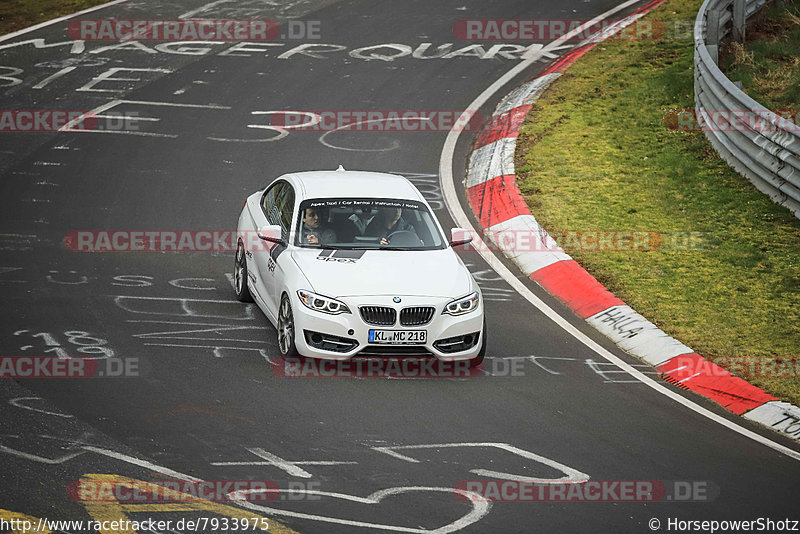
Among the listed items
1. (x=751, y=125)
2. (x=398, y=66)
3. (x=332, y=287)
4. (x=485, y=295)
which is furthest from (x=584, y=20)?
(x=332, y=287)

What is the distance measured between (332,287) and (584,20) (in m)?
16.5

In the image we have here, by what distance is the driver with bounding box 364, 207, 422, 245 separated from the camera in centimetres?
1141

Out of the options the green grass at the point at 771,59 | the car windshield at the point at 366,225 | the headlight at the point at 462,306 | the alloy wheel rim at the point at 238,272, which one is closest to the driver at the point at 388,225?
the car windshield at the point at 366,225

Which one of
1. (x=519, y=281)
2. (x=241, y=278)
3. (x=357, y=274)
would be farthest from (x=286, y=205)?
(x=519, y=281)

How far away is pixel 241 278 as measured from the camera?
12.3 metres

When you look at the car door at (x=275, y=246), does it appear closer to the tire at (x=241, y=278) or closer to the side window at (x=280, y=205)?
the side window at (x=280, y=205)

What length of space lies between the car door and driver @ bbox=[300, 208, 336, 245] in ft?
0.59

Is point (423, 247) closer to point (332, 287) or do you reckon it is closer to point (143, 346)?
point (332, 287)

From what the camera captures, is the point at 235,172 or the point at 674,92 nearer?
the point at 235,172

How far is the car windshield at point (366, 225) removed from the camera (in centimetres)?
1122

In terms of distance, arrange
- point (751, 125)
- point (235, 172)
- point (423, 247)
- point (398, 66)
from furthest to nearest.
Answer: point (398, 66)
point (235, 172)
point (751, 125)
point (423, 247)

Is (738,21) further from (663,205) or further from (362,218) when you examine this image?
(362,218)

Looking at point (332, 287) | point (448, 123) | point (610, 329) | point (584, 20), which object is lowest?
point (610, 329)

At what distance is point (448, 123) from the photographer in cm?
1925
